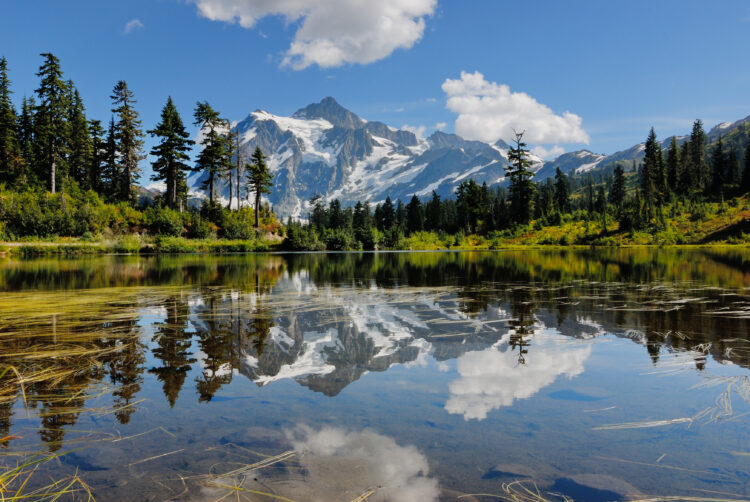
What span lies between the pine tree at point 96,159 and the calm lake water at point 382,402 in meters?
64.6

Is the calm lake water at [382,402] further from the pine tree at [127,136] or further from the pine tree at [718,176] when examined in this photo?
the pine tree at [718,176]

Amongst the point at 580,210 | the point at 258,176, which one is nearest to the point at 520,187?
the point at 580,210

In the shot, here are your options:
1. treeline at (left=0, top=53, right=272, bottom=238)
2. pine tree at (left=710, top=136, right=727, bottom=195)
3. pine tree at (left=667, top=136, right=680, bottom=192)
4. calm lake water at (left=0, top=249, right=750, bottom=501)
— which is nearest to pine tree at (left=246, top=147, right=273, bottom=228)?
treeline at (left=0, top=53, right=272, bottom=238)

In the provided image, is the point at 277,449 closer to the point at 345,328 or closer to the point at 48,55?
the point at 345,328

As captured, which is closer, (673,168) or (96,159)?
(96,159)

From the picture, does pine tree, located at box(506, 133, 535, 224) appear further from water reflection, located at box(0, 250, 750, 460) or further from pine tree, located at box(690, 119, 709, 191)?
water reflection, located at box(0, 250, 750, 460)

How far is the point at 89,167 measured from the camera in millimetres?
63625

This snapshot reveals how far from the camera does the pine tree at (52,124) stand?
52.7m

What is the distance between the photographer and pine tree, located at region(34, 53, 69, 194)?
173 ft

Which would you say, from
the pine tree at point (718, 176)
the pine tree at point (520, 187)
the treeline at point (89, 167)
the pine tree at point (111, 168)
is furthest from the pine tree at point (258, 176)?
the pine tree at point (718, 176)

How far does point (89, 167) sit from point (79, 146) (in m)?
3.35

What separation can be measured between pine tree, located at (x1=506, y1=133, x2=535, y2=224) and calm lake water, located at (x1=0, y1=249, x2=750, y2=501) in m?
79.3

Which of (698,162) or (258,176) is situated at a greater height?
(698,162)

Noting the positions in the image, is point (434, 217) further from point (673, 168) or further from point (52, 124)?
point (52, 124)
